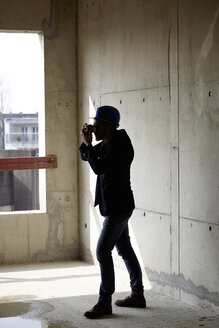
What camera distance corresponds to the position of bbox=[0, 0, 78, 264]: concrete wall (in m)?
6.69

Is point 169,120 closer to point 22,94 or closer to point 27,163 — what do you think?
point 27,163

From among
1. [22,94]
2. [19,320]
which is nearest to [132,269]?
[19,320]

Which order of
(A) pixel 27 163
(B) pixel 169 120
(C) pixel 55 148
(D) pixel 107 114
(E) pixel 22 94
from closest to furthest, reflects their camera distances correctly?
(D) pixel 107 114
(B) pixel 169 120
(A) pixel 27 163
(C) pixel 55 148
(E) pixel 22 94

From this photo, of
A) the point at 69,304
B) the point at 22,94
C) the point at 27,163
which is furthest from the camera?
the point at 22,94

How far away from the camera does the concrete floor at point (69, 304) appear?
4496mm

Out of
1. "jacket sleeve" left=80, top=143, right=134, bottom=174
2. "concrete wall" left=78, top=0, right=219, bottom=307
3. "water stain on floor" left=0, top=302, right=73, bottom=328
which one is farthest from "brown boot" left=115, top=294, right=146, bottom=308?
"jacket sleeve" left=80, top=143, right=134, bottom=174

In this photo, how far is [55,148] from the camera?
6.83m

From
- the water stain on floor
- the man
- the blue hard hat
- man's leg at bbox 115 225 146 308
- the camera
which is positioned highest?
the blue hard hat

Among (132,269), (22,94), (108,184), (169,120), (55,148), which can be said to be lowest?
(132,269)

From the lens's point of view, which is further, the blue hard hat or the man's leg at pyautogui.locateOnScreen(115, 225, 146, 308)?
the man's leg at pyautogui.locateOnScreen(115, 225, 146, 308)

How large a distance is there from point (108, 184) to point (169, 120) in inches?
39.6

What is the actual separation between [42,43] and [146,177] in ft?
7.54

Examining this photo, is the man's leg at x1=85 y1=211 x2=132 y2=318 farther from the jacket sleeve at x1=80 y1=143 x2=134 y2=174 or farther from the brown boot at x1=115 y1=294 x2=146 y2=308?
the jacket sleeve at x1=80 y1=143 x2=134 y2=174

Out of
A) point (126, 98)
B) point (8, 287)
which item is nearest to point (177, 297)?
point (8, 287)
